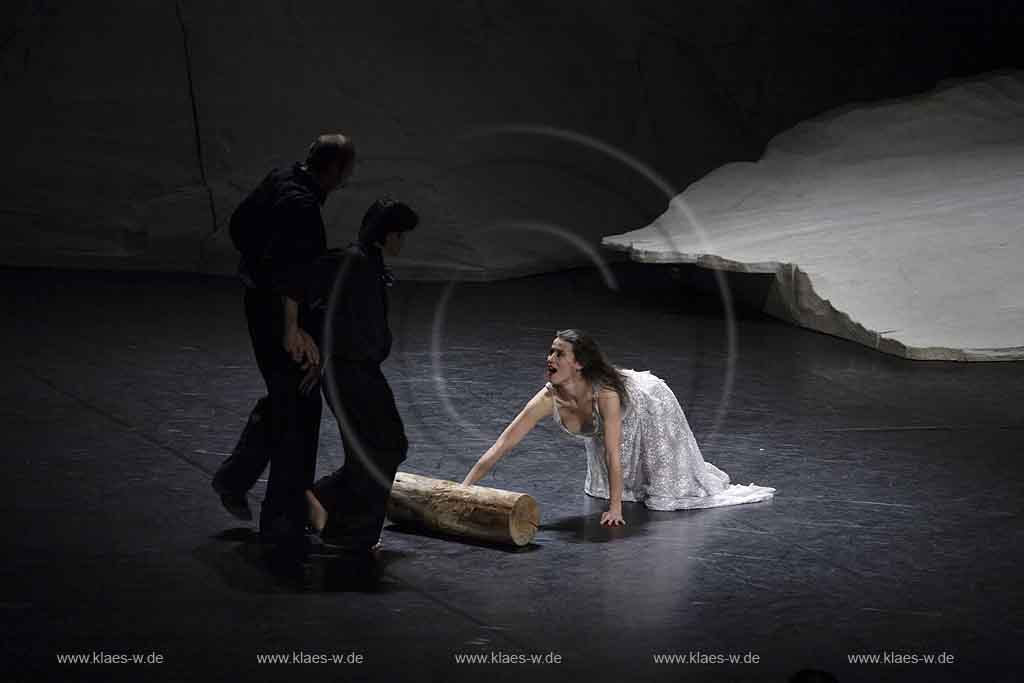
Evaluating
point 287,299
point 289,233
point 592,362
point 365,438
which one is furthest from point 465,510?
point 289,233

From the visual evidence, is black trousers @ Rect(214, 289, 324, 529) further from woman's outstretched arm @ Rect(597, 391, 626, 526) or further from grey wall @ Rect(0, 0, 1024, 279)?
grey wall @ Rect(0, 0, 1024, 279)

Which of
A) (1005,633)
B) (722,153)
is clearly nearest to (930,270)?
(722,153)

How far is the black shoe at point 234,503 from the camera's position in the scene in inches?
235

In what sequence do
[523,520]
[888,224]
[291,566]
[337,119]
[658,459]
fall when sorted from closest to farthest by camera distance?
[291,566], [523,520], [658,459], [888,224], [337,119]

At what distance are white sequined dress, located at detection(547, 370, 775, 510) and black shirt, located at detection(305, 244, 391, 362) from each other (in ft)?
3.56

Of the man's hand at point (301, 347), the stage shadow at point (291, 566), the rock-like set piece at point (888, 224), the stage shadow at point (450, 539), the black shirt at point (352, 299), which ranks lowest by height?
the stage shadow at point (291, 566)

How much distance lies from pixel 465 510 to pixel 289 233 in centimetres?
120

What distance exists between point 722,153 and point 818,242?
3.81 metres

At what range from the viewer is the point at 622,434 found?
630 centimetres

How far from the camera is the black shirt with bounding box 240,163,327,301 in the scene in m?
5.36

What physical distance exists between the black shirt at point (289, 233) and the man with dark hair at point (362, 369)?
7 centimetres

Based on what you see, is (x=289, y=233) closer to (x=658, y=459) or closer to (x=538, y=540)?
(x=538, y=540)

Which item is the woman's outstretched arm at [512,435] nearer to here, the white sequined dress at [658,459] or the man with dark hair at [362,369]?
the white sequined dress at [658,459]

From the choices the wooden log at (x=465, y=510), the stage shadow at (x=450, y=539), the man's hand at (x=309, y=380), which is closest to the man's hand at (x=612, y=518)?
the wooden log at (x=465, y=510)
